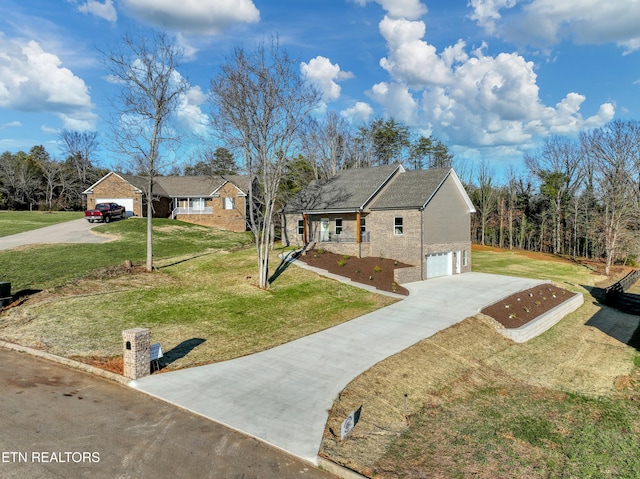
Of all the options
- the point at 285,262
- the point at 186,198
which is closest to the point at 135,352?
the point at 285,262

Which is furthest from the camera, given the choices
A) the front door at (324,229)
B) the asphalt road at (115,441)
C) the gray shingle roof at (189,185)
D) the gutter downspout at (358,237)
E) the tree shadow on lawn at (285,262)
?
the gray shingle roof at (189,185)

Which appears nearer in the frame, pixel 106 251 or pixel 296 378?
pixel 296 378

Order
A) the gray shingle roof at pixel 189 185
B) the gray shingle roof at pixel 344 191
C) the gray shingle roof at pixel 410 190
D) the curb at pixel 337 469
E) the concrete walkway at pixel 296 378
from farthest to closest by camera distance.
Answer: the gray shingle roof at pixel 189 185, the gray shingle roof at pixel 344 191, the gray shingle roof at pixel 410 190, the concrete walkway at pixel 296 378, the curb at pixel 337 469

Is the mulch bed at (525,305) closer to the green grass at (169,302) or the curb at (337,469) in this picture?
the green grass at (169,302)

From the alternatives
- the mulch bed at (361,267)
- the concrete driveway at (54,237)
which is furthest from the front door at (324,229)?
the concrete driveway at (54,237)

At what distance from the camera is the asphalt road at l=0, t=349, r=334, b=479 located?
6.59 metres

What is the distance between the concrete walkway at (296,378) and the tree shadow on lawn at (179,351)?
3.28 feet

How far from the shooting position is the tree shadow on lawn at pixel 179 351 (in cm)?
1170

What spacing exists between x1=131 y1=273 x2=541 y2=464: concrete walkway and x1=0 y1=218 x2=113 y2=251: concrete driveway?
23.3m

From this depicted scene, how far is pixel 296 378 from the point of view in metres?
10.9

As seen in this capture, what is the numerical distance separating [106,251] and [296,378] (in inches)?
831

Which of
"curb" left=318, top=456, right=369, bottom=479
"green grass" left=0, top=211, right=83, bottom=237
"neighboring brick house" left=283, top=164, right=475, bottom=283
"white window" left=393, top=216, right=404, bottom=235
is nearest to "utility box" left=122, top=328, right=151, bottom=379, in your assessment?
"curb" left=318, top=456, right=369, bottom=479

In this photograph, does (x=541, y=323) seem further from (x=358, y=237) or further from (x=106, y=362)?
(x=106, y=362)

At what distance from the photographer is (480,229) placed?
59844 millimetres
